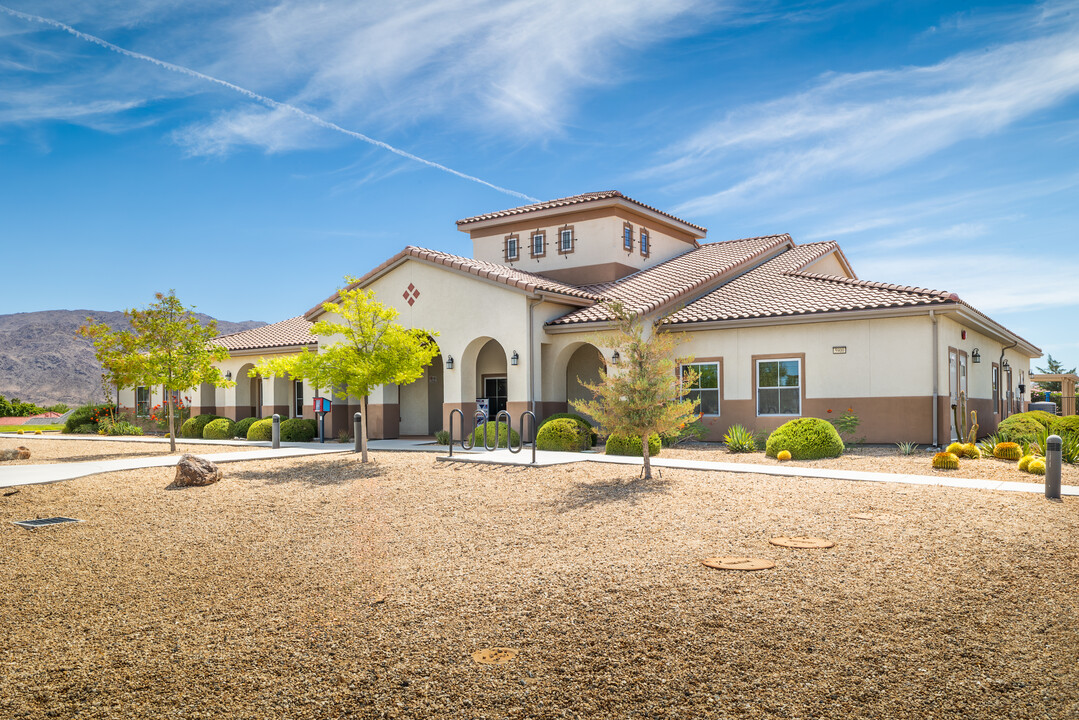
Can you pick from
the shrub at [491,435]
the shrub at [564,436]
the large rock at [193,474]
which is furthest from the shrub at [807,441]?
the large rock at [193,474]

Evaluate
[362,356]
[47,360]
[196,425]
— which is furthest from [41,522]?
[47,360]

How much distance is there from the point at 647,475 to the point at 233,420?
66.8ft

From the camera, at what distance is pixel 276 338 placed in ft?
97.4

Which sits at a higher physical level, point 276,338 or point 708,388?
point 276,338

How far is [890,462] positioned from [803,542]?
7957 mm

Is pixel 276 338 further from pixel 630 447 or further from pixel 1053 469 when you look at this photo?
pixel 1053 469

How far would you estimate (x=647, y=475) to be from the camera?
12805mm

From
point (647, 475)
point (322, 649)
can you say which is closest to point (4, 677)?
point (322, 649)

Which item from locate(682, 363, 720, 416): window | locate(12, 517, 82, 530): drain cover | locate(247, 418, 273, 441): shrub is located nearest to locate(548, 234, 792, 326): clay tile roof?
locate(682, 363, 720, 416): window

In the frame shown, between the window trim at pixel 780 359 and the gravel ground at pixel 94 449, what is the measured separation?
45.2 ft

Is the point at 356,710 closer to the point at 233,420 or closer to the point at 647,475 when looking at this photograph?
the point at 647,475

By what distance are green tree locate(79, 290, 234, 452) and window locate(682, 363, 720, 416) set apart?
13934mm

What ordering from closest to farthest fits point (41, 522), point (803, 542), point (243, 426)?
point (803, 542) → point (41, 522) → point (243, 426)

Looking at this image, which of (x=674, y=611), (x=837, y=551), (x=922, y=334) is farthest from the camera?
(x=922, y=334)
